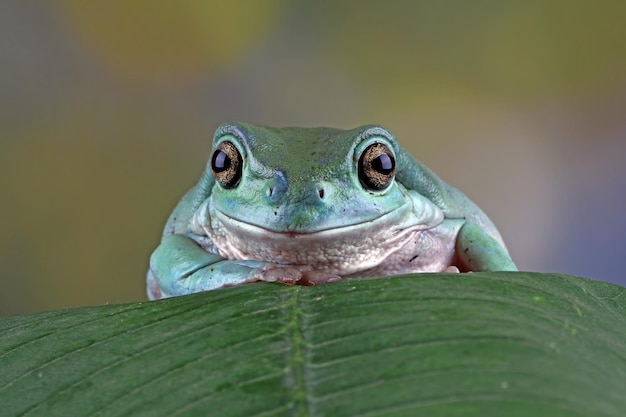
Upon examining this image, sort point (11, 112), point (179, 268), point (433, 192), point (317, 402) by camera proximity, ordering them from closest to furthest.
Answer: point (317, 402), point (179, 268), point (433, 192), point (11, 112)

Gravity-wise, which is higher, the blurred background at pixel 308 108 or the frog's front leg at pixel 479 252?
the blurred background at pixel 308 108

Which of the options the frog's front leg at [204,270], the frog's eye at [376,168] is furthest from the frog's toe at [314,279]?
the frog's eye at [376,168]

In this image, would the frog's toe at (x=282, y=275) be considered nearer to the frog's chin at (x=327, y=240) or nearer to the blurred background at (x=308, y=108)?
the frog's chin at (x=327, y=240)

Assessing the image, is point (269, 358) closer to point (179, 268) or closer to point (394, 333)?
point (394, 333)

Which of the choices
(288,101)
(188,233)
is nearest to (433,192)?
(188,233)

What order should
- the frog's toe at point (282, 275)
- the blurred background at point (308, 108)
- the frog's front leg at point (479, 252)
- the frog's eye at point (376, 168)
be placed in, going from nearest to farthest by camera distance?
1. the frog's toe at point (282, 275)
2. the frog's eye at point (376, 168)
3. the frog's front leg at point (479, 252)
4. the blurred background at point (308, 108)

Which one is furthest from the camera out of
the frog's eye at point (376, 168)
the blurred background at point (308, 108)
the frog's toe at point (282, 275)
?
the blurred background at point (308, 108)

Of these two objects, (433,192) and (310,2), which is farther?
(310,2)
